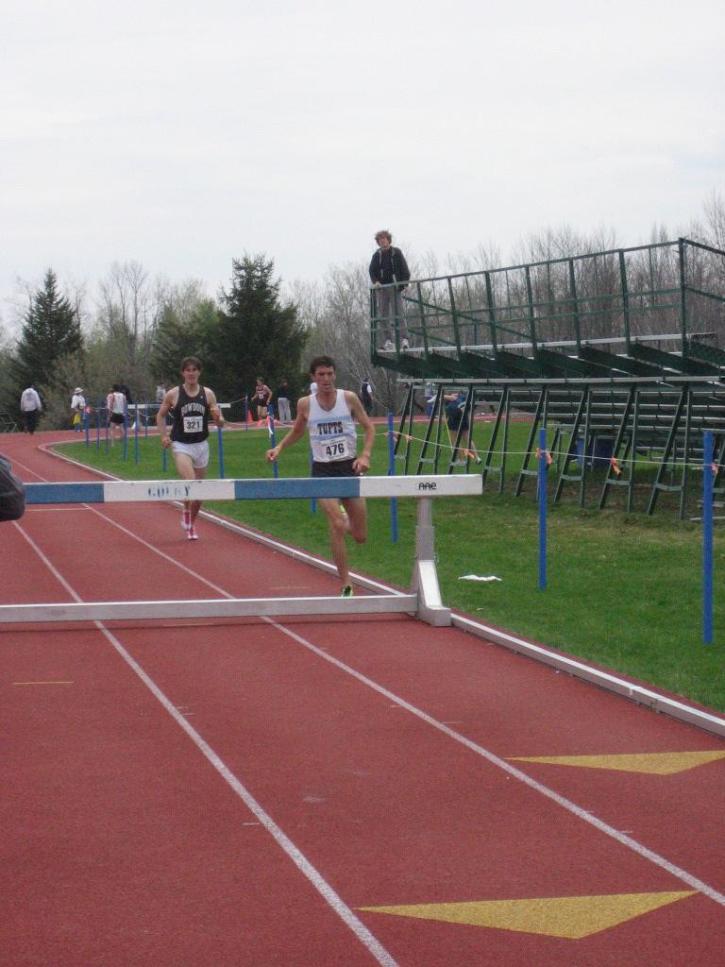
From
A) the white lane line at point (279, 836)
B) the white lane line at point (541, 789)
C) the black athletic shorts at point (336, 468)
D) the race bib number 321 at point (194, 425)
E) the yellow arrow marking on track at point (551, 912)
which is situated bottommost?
the white lane line at point (541, 789)

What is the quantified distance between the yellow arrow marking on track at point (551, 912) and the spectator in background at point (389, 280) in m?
20.2

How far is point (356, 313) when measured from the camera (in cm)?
9850

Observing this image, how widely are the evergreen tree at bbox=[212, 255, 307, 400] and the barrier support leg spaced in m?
59.6

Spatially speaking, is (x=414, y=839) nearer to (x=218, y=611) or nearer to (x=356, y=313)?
(x=218, y=611)

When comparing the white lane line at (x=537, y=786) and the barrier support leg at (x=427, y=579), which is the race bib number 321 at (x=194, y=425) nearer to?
the barrier support leg at (x=427, y=579)

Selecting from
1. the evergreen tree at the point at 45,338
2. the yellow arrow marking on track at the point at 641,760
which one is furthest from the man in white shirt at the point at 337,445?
the evergreen tree at the point at 45,338

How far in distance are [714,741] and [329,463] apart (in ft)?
18.2

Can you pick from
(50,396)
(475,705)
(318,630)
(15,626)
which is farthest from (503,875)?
(50,396)

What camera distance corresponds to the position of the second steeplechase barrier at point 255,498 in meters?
11.7

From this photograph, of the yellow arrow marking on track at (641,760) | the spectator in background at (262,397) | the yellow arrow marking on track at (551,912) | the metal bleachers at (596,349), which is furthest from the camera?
the spectator in background at (262,397)

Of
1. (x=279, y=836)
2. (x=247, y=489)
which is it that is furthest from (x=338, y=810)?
(x=247, y=489)

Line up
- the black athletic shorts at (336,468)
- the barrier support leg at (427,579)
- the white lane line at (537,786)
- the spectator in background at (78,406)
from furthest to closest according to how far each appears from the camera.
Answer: the spectator in background at (78,406) < the black athletic shorts at (336,468) < the barrier support leg at (427,579) < the white lane line at (537,786)

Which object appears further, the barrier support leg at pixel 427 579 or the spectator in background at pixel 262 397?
the spectator in background at pixel 262 397

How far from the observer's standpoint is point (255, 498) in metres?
11.6
